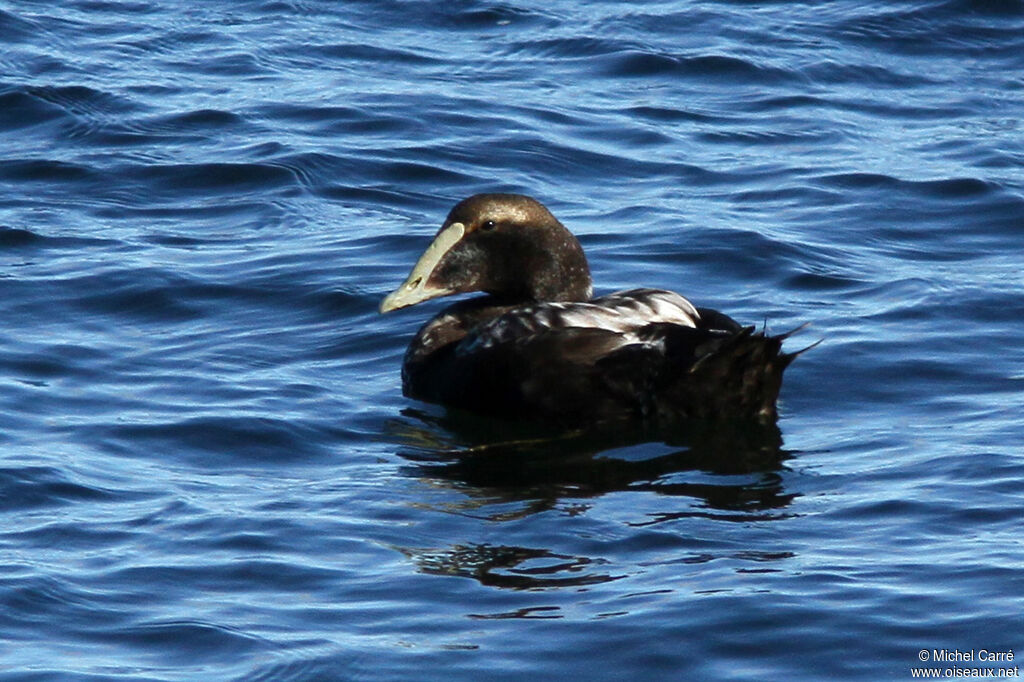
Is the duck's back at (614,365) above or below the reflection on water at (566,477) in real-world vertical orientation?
above

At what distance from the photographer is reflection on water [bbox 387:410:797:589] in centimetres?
540

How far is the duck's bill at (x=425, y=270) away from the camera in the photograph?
24.4 feet

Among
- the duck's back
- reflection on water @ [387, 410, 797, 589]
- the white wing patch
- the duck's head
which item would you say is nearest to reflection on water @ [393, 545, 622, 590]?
reflection on water @ [387, 410, 797, 589]

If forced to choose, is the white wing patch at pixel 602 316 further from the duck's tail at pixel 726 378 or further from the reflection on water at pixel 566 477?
the reflection on water at pixel 566 477

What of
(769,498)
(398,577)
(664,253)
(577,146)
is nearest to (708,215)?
(664,253)

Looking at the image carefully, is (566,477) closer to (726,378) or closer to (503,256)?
(726,378)

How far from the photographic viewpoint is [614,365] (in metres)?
6.71

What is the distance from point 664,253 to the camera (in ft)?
29.5

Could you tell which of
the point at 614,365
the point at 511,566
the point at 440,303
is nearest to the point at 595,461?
the point at 614,365

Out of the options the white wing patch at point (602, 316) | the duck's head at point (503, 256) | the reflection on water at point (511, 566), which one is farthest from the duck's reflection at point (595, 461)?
the duck's head at point (503, 256)

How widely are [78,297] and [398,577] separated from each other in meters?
3.52

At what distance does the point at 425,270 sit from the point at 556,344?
2.86 ft

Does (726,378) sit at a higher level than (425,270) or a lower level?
lower

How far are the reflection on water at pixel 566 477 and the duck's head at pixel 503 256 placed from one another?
61 cm
